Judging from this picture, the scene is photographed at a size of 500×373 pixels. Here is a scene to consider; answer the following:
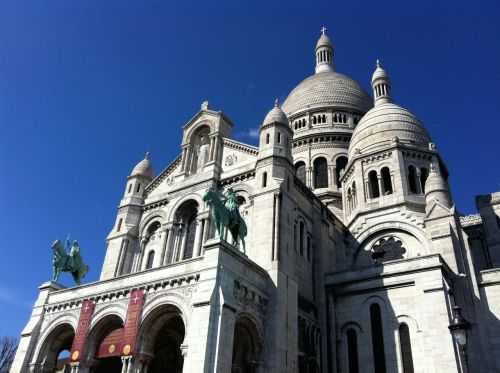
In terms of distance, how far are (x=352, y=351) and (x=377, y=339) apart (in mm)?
1603

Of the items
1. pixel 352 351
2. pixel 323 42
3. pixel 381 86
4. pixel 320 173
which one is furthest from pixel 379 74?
pixel 352 351

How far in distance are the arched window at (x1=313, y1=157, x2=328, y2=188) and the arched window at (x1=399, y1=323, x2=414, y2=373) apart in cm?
2060

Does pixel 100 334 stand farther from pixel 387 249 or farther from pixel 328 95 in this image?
pixel 328 95

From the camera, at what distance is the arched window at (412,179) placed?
113 feet

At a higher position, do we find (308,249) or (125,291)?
(308,249)

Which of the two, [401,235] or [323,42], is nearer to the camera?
[401,235]

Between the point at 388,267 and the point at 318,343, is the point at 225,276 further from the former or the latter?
the point at 388,267

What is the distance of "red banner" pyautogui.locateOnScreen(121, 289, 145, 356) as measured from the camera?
21.9 metres

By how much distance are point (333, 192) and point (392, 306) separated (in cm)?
1751

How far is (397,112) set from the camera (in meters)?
39.2

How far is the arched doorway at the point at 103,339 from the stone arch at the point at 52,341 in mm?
2094

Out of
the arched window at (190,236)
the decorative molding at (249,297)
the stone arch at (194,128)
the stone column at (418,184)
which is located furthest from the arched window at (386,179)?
the decorative molding at (249,297)

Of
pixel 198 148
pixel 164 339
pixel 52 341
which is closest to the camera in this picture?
pixel 164 339

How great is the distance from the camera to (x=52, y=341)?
86.2ft
